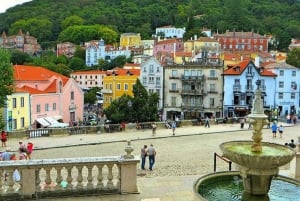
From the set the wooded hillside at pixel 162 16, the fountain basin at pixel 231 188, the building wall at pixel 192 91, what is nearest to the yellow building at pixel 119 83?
the building wall at pixel 192 91

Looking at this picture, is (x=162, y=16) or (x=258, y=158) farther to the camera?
(x=162, y=16)

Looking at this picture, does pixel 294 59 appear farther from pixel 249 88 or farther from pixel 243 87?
pixel 243 87

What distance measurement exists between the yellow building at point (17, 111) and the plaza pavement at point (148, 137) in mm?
12786

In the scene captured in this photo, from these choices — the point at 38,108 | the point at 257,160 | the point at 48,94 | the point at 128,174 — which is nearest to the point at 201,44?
the point at 48,94

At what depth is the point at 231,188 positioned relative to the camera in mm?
10555

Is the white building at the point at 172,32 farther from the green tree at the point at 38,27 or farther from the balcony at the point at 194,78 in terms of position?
the balcony at the point at 194,78

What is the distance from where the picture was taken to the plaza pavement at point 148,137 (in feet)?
34.0

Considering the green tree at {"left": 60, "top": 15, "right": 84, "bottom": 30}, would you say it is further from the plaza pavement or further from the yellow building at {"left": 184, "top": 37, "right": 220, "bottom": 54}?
the plaza pavement

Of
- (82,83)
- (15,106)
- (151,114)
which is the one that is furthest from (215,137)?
(82,83)

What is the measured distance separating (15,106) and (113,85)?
28.2 metres

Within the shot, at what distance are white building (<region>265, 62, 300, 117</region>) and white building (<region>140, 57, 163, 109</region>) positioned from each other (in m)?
15.1

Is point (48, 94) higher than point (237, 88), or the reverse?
point (237, 88)

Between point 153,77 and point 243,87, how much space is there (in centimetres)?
1259

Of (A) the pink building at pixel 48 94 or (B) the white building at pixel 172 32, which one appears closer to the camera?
(A) the pink building at pixel 48 94
